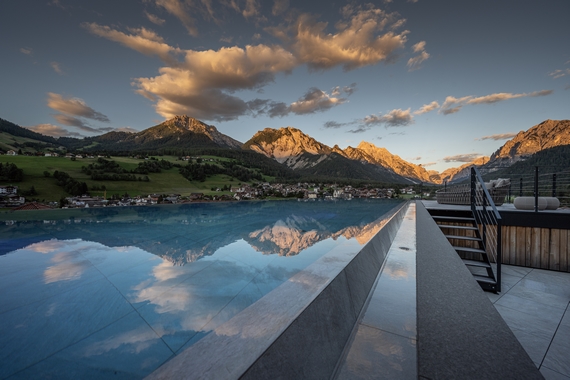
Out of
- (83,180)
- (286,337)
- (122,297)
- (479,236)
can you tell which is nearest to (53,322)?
(122,297)

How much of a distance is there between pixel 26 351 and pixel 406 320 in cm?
398

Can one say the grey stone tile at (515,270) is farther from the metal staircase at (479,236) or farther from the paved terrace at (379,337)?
the paved terrace at (379,337)

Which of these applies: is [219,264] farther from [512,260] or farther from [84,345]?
[512,260]

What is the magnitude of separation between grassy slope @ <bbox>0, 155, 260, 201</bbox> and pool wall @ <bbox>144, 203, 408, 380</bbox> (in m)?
40.7

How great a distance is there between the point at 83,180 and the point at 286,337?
4765cm

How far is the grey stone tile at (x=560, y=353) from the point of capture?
6.09 feet

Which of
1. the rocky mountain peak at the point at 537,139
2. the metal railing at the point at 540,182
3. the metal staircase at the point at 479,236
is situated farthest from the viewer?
the rocky mountain peak at the point at 537,139

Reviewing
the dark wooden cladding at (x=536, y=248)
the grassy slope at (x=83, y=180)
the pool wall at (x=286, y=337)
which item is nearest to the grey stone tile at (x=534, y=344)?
the pool wall at (x=286, y=337)

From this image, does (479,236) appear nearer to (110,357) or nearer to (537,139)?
(110,357)

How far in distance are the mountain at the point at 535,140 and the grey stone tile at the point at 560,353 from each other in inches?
5902

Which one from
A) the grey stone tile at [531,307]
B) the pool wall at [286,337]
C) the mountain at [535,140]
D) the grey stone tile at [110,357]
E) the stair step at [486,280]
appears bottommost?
the grey stone tile at [110,357]

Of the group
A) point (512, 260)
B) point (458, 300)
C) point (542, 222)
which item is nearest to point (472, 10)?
point (542, 222)

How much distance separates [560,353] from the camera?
6.73 feet

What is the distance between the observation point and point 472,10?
32.3 feet
